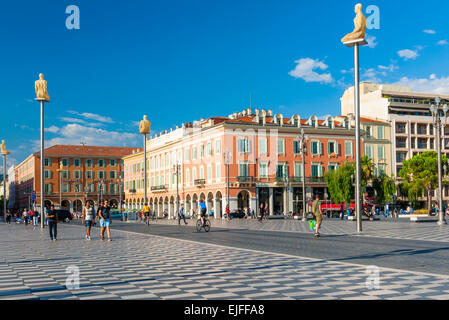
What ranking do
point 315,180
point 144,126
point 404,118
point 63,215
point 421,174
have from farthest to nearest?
1. point 404,118
2. point 421,174
3. point 315,180
4. point 63,215
5. point 144,126

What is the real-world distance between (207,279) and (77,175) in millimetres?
105918

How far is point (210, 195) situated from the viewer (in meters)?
66.3

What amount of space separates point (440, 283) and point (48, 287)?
6.79 m

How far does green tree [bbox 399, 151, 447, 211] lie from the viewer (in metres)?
68.2

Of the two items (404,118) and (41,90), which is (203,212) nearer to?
(41,90)

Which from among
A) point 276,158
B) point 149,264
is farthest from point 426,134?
point 149,264

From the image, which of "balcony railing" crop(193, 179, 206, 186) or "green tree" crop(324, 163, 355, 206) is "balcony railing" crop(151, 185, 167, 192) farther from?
"green tree" crop(324, 163, 355, 206)

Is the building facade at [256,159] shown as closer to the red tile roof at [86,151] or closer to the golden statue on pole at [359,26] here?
the golden statue on pole at [359,26]

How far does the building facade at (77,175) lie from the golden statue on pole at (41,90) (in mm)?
68675

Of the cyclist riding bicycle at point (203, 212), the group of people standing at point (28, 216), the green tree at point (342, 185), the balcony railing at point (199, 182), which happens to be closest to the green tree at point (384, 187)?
the green tree at point (342, 185)

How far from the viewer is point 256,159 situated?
212 ft

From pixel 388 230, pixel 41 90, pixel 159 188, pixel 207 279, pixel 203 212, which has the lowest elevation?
pixel 388 230

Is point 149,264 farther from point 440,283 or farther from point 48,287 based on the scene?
point 440,283

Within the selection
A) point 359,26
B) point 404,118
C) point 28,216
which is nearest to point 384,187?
point 404,118
